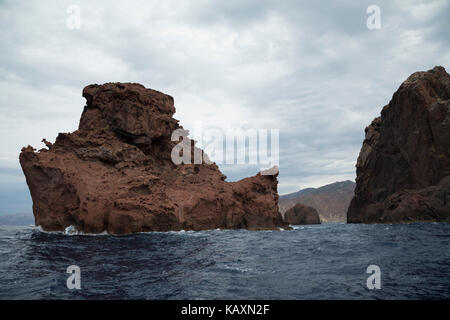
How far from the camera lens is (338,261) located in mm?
11156

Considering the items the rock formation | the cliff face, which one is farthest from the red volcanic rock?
the rock formation

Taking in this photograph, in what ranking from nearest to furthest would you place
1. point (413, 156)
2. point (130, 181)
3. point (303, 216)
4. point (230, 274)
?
point (230, 274), point (130, 181), point (413, 156), point (303, 216)

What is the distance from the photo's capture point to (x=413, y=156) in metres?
49.6

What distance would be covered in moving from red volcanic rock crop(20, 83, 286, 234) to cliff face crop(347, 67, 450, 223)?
70.9 feet

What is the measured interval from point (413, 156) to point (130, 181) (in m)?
44.6

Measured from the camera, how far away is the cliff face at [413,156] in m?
44.0

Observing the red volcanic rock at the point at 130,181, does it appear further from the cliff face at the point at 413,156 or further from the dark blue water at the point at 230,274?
the cliff face at the point at 413,156

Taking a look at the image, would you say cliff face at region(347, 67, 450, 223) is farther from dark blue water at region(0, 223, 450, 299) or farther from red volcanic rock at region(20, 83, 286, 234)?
dark blue water at region(0, 223, 450, 299)

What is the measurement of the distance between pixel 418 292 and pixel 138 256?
34.3 feet

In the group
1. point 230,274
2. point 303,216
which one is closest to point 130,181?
point 230,274

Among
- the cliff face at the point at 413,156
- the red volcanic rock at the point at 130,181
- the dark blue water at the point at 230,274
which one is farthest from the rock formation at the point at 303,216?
the dark blue water at the point at 230,274

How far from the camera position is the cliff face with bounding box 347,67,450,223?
4403cm

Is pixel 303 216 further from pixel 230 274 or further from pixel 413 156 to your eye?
pixel 230 274
